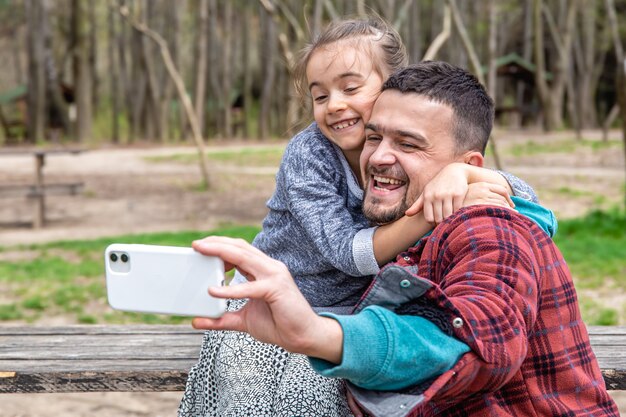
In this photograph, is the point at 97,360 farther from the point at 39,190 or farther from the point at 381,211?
the point at 39,190

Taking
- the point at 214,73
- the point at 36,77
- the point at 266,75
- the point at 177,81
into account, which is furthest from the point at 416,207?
the point at 214,73

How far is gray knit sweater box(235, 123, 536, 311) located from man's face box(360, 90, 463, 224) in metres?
0.16

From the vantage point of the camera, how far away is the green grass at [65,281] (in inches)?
255

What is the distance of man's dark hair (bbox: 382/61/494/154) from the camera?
1980 millimetres

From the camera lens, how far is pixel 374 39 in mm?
2660

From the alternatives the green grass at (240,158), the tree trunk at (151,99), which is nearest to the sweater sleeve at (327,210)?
the green grass at (240,158)

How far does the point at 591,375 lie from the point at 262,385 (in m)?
0.79

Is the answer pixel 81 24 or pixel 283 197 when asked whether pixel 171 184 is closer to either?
pixel 283 197

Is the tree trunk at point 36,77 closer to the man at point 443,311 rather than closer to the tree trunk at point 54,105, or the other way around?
the tree trunk at point 54,105

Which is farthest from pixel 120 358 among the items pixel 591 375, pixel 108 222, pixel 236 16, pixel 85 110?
pixel 236 16

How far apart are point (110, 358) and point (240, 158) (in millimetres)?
20428

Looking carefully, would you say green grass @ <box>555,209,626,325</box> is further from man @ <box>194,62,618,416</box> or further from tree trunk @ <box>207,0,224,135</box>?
tree trunk @ <box>207,0,224,135</box>

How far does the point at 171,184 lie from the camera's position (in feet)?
56.7

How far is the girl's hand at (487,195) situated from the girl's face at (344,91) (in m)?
0.65
